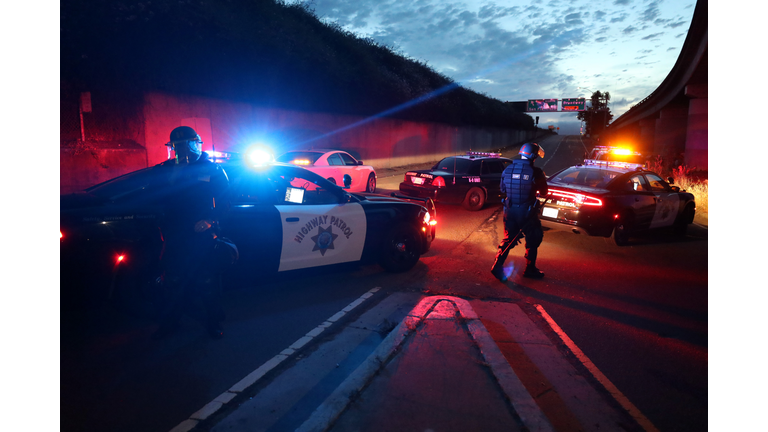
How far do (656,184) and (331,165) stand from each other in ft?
27.5

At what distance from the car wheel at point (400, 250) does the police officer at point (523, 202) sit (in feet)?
3.69

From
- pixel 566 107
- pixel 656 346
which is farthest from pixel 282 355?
pixel 566 107

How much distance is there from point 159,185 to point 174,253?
750 millimetres

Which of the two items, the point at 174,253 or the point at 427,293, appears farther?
the point at 427,293

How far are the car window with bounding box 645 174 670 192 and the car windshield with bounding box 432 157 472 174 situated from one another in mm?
4294

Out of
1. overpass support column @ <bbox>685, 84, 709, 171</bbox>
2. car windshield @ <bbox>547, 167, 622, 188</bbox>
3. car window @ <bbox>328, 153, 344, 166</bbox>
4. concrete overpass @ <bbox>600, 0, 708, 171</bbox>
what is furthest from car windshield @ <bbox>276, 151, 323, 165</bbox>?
overpass support column @ <bbox>685, 84, 709, 171</bbox>

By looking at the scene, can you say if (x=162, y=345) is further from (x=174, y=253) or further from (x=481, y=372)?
(x=481, y=372)

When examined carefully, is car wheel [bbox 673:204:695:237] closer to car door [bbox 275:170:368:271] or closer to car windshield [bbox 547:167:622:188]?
car windshield [bbox 547:167:622:188]

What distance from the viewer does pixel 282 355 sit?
145 inches

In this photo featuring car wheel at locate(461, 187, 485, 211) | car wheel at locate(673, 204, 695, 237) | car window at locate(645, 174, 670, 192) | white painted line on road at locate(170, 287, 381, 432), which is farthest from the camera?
car wheel at locate(461, 187, 485, 211)

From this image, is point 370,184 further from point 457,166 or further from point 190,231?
point 190,231

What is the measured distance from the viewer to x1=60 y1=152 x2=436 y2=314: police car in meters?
3.50

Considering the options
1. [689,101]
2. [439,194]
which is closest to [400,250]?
[439,194]

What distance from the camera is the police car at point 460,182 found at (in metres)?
11.8
